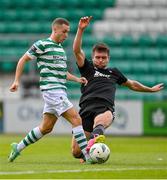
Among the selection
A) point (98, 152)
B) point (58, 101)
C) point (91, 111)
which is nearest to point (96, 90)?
point (91, 111)

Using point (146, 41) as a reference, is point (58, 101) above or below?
above

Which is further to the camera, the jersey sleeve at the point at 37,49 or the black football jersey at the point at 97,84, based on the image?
the black football jersey at the point at 97,84

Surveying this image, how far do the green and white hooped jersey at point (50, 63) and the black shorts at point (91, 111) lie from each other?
0.67 m

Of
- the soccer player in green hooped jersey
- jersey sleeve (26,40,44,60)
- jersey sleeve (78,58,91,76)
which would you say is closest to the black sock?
the soccer player in green hooped jersey

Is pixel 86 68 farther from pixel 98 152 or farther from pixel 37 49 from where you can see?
pixel 98 152

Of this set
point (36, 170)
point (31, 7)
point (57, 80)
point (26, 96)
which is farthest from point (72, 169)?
point (31, 7)

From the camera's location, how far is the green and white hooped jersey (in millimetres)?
9719

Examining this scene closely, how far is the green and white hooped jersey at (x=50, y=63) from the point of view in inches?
383

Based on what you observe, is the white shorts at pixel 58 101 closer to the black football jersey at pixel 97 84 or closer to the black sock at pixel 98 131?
the black sock at pixel 98 131

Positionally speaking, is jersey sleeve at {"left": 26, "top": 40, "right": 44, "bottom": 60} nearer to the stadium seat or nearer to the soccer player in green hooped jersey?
the soccer player in green hooped jersey

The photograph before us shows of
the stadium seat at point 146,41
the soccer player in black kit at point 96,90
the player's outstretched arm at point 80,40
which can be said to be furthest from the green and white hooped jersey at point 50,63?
the stadium seat at point 146,41

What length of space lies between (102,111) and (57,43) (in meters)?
1.11

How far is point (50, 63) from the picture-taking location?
383 inches

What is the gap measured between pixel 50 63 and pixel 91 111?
0.98 m
